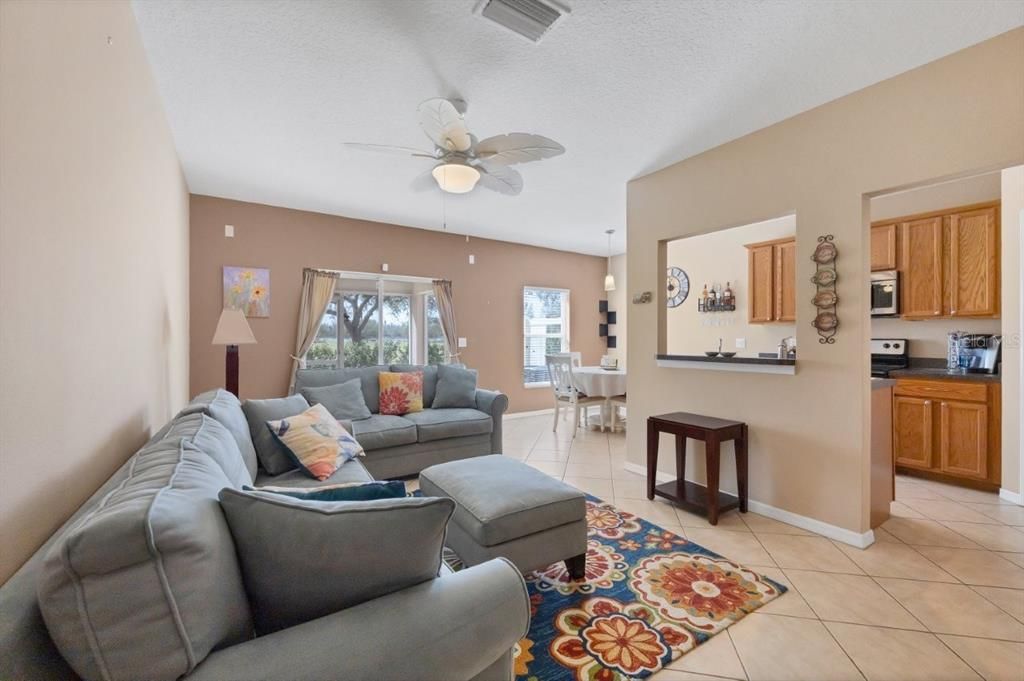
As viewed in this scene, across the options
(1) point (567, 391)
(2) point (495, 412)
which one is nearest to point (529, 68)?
(2) point (495, 412)

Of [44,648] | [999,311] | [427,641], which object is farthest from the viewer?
[999,311]

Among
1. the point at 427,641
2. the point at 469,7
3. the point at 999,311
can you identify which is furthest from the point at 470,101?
the point at 999,311

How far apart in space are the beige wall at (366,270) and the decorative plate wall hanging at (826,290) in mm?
4233

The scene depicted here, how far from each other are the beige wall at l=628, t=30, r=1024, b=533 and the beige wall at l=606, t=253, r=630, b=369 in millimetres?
3740

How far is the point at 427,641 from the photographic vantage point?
2.99ft

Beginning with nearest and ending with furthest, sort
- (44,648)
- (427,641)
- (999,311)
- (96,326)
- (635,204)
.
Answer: (44,648), (427,641), (96,326), (999,311), (635,204)

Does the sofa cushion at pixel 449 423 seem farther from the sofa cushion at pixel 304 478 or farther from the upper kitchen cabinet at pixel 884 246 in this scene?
the upper kitchen cabinet at pixel 884 246

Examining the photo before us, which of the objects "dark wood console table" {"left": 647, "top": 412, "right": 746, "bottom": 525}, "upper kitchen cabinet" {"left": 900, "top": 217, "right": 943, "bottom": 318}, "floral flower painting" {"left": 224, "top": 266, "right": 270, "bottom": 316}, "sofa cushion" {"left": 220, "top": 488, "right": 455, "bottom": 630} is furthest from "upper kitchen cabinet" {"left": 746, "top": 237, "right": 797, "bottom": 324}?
"floral flower painting" {"left": 224, "top": 266, "right": 270, "bottom": 316}

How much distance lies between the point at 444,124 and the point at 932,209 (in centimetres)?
436

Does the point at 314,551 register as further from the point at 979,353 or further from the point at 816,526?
the point at 979,353

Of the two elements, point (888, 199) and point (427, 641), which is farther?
point (888, 199)

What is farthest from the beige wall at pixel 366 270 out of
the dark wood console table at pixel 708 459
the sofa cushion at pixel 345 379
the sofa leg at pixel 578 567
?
the sofa leg at pixel 578 567

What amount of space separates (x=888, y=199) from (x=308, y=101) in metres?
5.05

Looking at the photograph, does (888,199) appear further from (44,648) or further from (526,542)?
(44,648)
